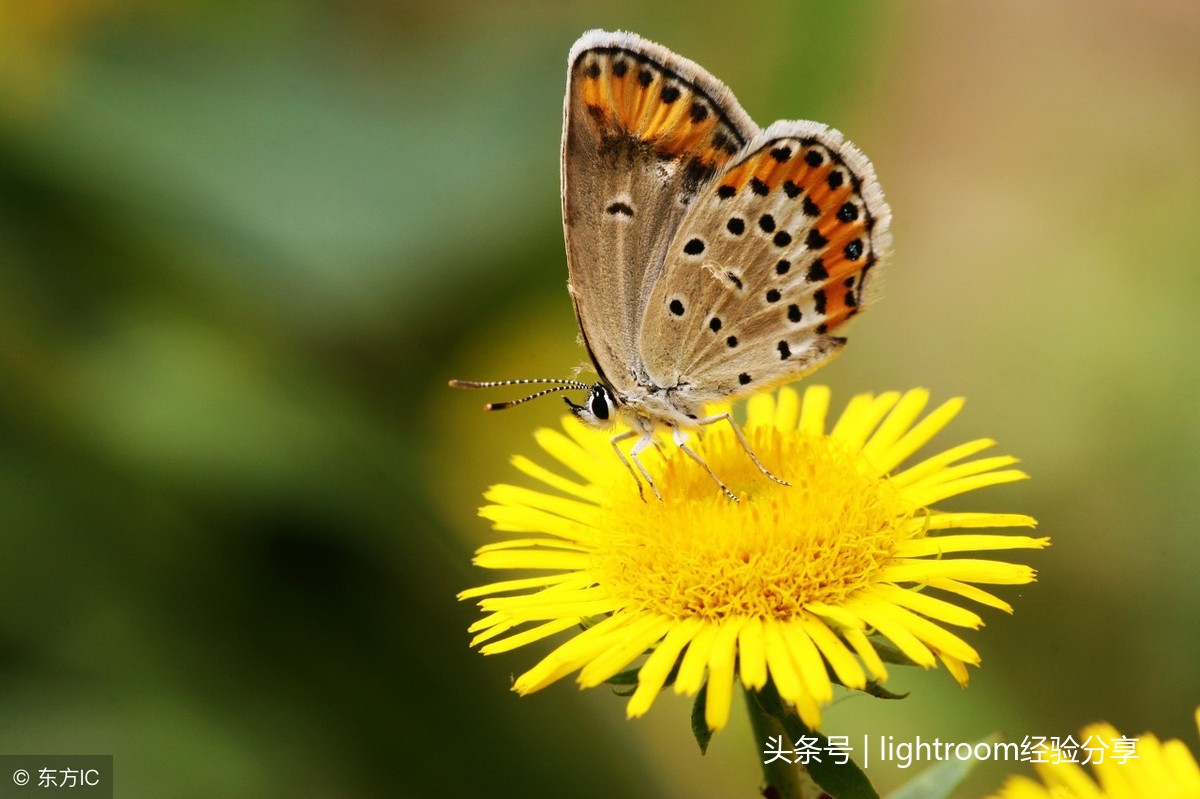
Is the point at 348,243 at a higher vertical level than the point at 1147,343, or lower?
higher

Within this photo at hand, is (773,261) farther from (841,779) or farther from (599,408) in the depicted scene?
(841,779)

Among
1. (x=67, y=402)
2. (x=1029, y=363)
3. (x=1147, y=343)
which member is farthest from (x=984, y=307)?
(x=67, y=402)

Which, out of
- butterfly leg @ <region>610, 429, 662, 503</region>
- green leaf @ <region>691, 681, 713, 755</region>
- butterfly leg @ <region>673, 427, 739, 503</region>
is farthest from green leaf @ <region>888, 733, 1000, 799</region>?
butterfly leg @ <region>610, 429, 662, 503</region>

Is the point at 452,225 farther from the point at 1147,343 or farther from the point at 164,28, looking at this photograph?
the point at 1147,343

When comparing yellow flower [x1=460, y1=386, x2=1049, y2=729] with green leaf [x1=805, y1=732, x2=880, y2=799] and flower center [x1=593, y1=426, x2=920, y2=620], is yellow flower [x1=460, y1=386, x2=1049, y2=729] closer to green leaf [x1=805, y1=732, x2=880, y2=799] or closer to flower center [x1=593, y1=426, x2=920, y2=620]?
flower center [x1=593, y1=426, x2=920, y2=620]

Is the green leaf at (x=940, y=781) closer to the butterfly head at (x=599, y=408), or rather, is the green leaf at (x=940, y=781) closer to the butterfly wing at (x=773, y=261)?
the butterfly wing at (x=773, y=261)

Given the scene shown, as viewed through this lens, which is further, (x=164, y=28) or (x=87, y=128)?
(x=164, y=28)

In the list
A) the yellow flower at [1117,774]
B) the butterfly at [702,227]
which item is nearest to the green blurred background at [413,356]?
the butterfly at [702,227]
